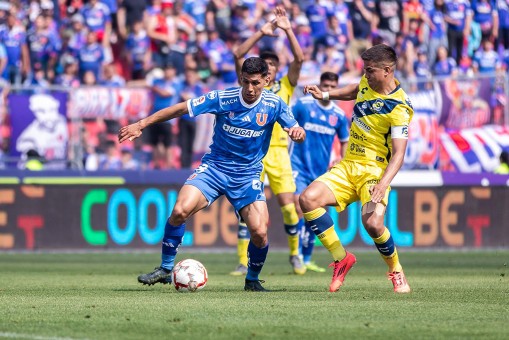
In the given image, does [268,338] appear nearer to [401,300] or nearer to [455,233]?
[401,300]

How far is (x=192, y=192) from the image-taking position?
11570mm

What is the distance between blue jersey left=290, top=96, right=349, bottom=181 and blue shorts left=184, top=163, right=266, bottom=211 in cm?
421

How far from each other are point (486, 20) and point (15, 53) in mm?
11462

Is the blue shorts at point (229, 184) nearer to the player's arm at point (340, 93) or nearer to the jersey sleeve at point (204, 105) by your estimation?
the jersey sleeve at point (204, 105)

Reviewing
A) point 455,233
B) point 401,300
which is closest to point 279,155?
point 401,300

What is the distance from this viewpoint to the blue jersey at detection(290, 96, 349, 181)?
1589 cm

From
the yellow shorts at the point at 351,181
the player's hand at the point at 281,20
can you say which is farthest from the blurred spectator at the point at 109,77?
the yellow shorts at the point at 351,181

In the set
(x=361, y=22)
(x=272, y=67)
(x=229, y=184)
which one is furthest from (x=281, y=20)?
(x=361, y=22)

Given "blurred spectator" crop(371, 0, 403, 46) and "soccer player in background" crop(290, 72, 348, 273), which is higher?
"blurred spectator" crop(371, 0, 403, 46)

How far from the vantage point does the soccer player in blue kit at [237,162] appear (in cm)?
1153

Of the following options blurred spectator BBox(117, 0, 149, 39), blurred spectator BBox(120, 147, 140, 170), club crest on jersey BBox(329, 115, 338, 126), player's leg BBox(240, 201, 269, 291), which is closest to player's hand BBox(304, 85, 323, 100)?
player's leg BBox(240, 201, 269, 291)

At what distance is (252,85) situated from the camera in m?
11.4

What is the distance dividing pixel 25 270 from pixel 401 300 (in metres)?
6.78

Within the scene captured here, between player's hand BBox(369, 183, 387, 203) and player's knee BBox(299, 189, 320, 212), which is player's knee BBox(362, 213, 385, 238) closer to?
player's hand BBox(369, 183, 387, 203)
